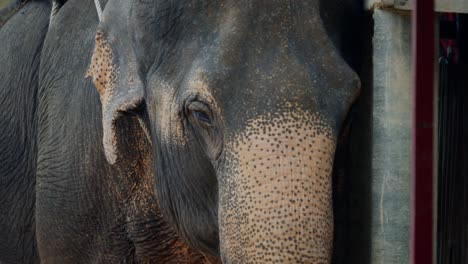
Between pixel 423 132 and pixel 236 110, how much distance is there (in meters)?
1.09

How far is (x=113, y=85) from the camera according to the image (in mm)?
3234

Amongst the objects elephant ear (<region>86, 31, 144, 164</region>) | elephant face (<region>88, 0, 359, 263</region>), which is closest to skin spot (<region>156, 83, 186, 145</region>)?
elephant face (<region>88, 0, 359, 263</region>)

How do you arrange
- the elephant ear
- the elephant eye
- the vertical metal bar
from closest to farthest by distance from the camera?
the vertical metal bar
the elephant eye
the elephant ear

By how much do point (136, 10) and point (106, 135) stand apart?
1.35 feet

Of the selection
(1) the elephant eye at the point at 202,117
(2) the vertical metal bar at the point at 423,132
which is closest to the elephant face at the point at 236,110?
(1) the elephant eye at the point at 202,117

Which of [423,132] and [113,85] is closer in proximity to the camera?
[423,132]

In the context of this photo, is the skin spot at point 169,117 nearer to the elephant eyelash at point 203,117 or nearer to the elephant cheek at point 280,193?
the elephant eyelash at point 203,117

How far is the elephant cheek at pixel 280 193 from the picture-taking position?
2494 millimetres

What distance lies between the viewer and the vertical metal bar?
162cm

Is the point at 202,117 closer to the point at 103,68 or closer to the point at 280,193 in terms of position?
the point at 280,193

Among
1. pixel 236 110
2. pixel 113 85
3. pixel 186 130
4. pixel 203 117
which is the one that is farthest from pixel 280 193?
pixel 113 85

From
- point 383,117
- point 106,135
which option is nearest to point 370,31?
point 383,117

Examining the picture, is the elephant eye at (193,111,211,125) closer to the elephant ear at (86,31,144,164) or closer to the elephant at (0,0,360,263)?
the elephant at (0,0,360,263)

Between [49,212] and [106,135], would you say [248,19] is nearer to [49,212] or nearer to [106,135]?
[106,135]
